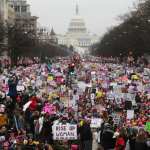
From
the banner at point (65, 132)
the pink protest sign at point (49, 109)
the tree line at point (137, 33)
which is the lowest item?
the tree line at point (137, 33)

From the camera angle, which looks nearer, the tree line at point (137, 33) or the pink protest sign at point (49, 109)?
the pink protest sign at point (49, 109)

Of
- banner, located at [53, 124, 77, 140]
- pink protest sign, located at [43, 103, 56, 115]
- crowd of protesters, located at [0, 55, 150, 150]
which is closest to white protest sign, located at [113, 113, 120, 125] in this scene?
crowd of protesters, located at [0, 55, 150, 150]

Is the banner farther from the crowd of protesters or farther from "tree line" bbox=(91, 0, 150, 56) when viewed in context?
"tree line" bbox=(91, 0, 150, 56)

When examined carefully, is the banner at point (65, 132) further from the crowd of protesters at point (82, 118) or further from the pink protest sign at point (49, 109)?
the pink protest sign at point (49, 109)

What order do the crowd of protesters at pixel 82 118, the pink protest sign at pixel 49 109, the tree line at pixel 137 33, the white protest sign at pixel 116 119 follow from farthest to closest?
the tree line at pixel 137 33
the pink protest sign at pixel 49 109
the white protest sign at pixel 116 119
the crowd of protesters at pixel 82 118

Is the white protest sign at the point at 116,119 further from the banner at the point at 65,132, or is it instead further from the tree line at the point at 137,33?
the tree line at the point at 137,33

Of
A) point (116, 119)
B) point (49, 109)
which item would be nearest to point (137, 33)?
point (49, 109)

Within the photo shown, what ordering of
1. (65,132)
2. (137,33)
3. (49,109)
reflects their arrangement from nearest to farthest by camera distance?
(65,132), (49,109), (137,33)

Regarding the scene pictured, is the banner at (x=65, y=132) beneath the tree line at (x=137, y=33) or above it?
above

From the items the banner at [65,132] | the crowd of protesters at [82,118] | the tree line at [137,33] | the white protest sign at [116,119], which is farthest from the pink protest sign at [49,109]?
the tree line at [137,33]

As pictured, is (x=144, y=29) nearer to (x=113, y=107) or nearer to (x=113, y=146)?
(x=113, y=107)

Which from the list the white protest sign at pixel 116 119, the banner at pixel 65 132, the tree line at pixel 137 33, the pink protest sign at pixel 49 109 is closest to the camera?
the banner at pixel 65 132

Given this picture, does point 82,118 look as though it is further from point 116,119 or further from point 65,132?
point 65,132

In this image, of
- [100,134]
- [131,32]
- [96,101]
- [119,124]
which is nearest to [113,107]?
[96,101]
